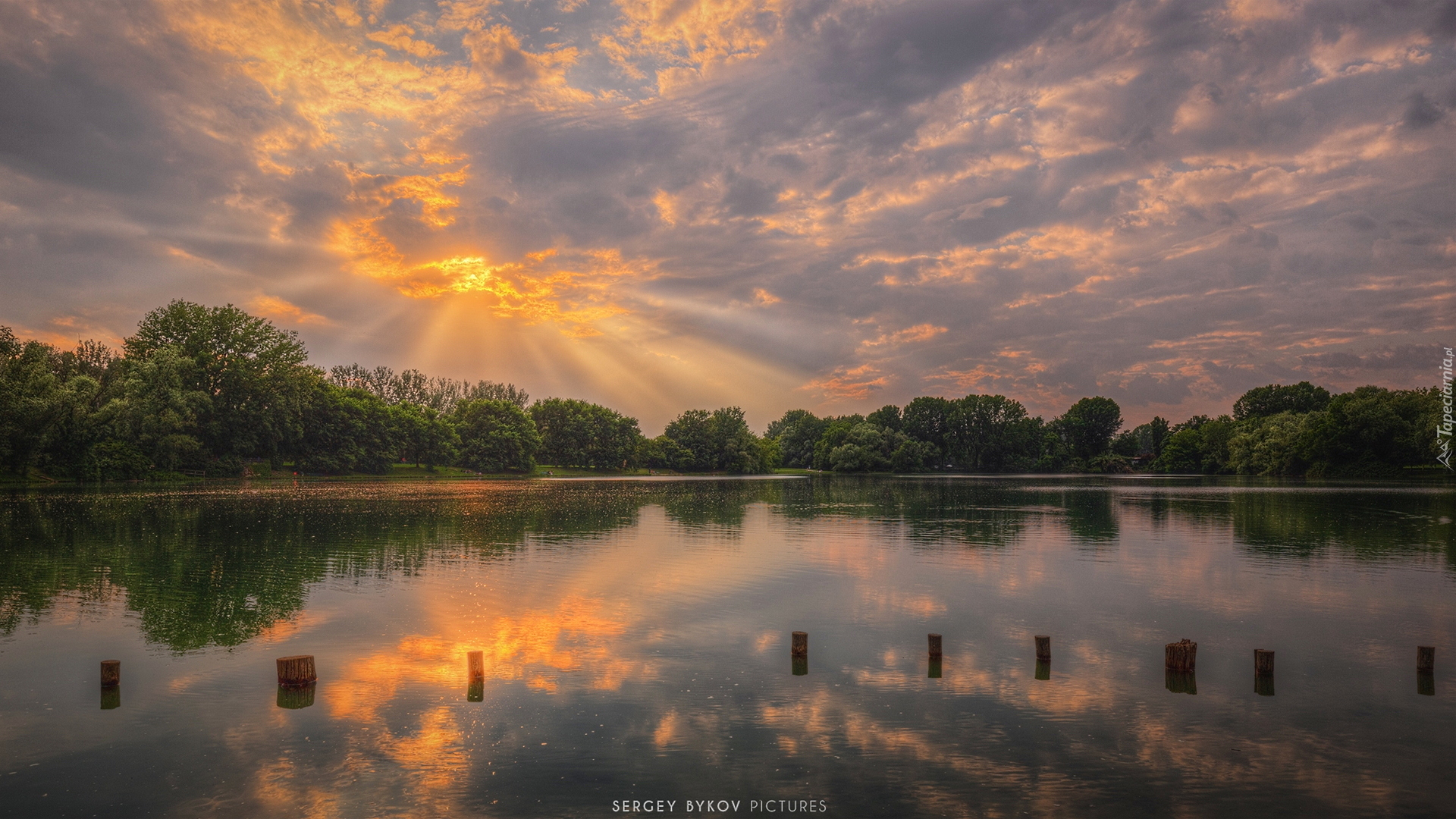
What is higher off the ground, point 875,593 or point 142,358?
point 142,358

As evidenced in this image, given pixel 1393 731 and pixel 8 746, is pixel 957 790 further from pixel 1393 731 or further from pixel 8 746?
pixel 8 746

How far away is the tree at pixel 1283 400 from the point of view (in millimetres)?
186750

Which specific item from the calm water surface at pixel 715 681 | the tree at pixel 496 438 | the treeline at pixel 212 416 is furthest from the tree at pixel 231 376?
the calm water surface at pixel 715 681

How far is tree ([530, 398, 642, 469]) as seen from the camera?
173 meters

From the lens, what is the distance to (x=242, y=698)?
15.5m

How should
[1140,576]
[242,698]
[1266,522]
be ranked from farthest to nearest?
[1266,522] → [1140,576] → [242,698]

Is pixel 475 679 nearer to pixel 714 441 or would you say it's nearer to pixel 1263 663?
pixel 1263 663

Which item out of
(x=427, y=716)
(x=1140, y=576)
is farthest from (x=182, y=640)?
(x=1140, y=576)

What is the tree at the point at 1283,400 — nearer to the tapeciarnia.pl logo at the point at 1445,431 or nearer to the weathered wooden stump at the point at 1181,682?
Result: the tapeciarnia.pl logo at the point at 1445,431

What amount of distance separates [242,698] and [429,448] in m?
133

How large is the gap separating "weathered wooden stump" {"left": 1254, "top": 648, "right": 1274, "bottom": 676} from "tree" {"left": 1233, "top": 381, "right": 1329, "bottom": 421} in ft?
650

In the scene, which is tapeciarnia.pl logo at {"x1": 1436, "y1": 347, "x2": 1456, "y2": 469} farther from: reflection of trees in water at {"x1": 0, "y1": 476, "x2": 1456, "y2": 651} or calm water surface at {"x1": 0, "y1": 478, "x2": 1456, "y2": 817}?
calm water surface at {"x1": 0, "y1": 478, "x2": 1456, "y2": 817}

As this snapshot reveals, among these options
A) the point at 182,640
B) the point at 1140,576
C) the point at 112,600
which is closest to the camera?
the point at 182,640

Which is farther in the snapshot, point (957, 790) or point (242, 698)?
point (242, 698)
